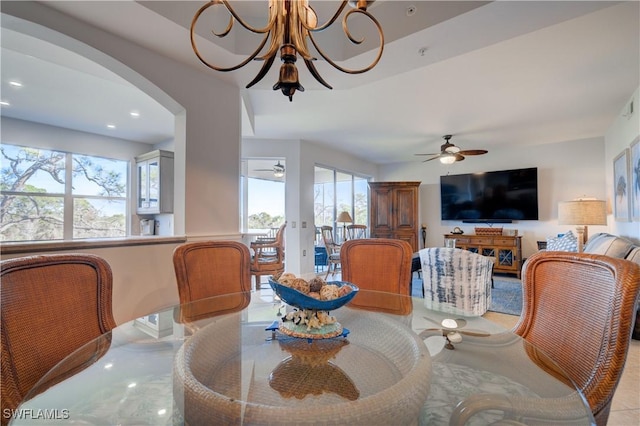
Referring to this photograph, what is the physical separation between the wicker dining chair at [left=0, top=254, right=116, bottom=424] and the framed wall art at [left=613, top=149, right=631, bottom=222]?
16.3 ft

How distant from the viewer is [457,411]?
2.71ft

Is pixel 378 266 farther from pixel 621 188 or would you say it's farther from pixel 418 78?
pixel 621 188

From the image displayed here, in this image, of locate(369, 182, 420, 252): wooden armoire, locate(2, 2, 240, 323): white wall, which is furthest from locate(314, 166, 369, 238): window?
locate(2, 2, 240, 323): white wall

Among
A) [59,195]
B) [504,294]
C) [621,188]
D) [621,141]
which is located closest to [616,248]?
[621,188]

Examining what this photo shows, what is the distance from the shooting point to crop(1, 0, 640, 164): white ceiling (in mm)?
1768

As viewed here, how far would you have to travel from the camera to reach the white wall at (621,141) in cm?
302

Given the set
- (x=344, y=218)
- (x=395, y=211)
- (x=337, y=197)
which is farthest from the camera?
(x=337, y=197)

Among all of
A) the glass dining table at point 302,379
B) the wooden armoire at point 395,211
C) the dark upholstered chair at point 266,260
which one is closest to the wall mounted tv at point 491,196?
the wooden armoire at point 395,211

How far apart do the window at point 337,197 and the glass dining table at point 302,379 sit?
488 centimetres

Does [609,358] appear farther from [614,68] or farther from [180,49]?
[614,68]

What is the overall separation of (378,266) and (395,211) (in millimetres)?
4414

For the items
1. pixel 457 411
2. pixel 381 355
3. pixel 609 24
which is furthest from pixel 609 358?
pixel 609 24

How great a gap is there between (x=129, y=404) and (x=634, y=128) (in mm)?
4892

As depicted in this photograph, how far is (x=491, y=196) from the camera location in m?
5.58
